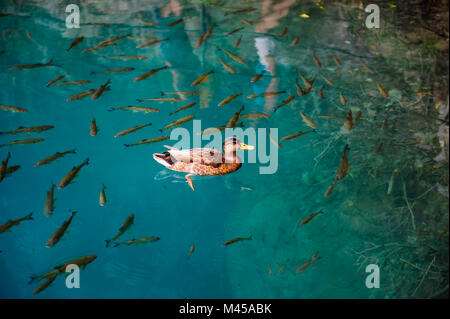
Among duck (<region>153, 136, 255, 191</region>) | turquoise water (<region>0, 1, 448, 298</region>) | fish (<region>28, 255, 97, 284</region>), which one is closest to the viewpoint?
fish (<region>28, 255, 97, 284</region>)

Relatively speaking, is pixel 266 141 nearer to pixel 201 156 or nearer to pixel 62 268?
pixel 201 156

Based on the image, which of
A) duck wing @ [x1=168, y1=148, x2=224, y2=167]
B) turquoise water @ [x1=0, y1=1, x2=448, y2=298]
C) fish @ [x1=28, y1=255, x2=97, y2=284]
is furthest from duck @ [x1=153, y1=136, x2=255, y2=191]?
turquoise water @ [x1=0, y1=1, x2=448, y2=298]

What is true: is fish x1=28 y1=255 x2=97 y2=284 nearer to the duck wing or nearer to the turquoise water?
the turquoise water

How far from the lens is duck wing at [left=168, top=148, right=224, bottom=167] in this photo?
13.5 feet

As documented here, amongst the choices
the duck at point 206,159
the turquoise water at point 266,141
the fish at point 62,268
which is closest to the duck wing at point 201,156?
the duck at point 206,159

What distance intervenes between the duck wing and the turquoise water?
2.82m

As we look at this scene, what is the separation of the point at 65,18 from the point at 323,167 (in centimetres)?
971

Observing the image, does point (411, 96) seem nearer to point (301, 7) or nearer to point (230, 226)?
point (301, 7)

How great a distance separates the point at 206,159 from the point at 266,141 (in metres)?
8.74

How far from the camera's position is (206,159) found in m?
4.11

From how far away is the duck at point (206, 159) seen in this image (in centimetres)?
412

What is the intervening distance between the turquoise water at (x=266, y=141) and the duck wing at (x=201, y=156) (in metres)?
2.82

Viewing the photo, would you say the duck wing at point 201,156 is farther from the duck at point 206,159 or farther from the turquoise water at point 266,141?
the turquoise water at point 266,141
